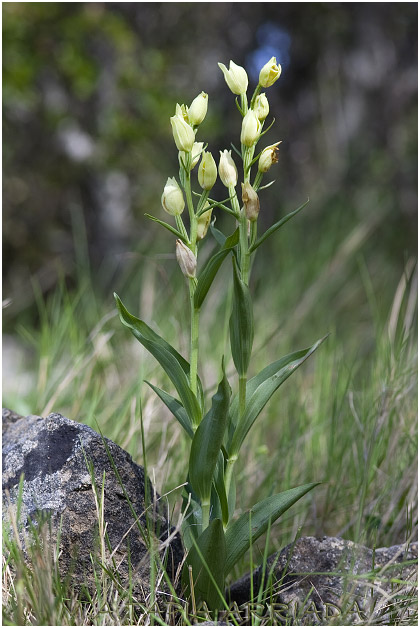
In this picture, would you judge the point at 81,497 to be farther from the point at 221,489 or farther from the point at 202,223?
the point at 202,223

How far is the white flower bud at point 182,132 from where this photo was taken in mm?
1018

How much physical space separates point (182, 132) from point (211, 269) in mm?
220

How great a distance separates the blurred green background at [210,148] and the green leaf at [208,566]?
924 millimetres

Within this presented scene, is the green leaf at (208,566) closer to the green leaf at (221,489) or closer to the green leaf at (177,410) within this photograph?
the green leaf at (221,489)

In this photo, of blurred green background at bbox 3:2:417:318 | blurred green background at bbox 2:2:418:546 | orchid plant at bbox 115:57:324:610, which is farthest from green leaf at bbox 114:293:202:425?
blurred green background at bbox 3:2:417:318

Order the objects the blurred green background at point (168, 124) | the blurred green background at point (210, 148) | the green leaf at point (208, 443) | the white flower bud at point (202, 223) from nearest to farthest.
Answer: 1. the green leaf at point (208, 443)
2. the white flower bud at point (202, 223)
3. the blurred green background at point (210, 148)
4. the blurred green background at point (168, 124)

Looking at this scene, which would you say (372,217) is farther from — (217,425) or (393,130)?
(217,425)

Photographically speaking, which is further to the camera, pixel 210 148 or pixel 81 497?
pixel 210 148

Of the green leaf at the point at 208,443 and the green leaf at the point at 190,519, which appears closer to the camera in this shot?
the green leaf at the point at 208,443

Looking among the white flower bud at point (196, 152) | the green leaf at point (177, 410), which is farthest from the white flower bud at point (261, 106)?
the green leaf at point (177, 410)

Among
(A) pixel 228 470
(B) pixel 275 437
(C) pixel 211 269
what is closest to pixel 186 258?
(C) pixel 211 269

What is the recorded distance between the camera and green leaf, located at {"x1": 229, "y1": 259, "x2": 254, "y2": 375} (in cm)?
104

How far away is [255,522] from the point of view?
108 cm

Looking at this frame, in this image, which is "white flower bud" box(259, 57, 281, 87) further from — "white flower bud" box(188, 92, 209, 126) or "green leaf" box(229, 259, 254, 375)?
"green leaf" box(229, 259, 254, 375)
